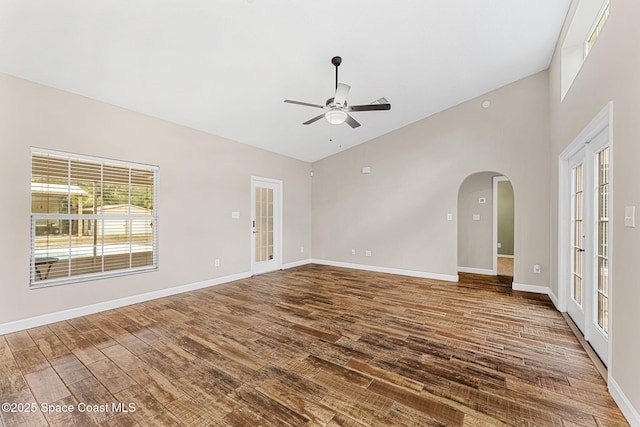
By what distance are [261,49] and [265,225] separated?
3916 mm

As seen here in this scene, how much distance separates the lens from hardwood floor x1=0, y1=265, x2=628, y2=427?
1.79 metres

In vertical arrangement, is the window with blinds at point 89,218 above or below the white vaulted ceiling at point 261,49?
below

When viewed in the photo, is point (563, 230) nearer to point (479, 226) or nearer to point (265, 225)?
point (479, 226)

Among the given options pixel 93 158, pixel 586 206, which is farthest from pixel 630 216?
pixel 93 158

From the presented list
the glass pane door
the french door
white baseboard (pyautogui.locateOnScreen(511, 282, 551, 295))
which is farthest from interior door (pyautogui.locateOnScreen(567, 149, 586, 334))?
white baseboard (pyautogui.locateOnScreen(511, 282, 551, 295))

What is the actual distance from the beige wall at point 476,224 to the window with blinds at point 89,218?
6.25 m

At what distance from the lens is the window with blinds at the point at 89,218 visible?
10.9 ft

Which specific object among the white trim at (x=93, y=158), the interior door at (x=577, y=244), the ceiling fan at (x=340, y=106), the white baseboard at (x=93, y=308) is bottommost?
the white baseboard at (x=93, y=308)

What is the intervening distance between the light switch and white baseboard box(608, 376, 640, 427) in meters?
1.13

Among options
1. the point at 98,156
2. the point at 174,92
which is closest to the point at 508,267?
the point at 174,92

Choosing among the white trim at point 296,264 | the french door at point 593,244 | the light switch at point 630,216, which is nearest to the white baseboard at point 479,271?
the french door at point 593,244

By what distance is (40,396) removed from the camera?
6.51 ft

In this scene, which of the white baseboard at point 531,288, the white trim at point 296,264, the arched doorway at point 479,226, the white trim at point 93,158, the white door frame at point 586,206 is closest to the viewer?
the white door frame at point 586,206

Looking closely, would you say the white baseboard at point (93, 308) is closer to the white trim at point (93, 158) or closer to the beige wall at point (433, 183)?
the white trim at point (93, 158)
